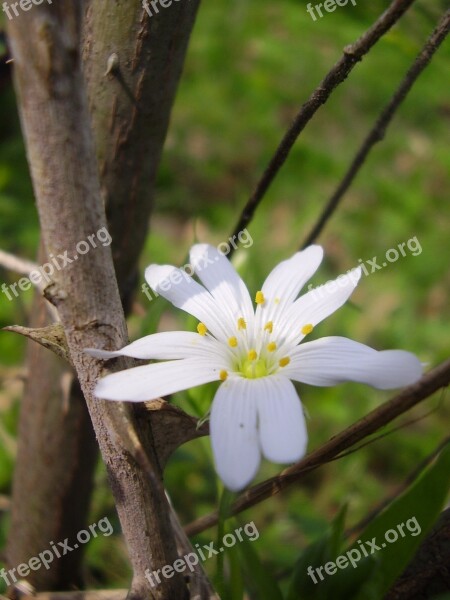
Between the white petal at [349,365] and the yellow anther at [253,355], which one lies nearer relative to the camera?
the white petal at [349,365]

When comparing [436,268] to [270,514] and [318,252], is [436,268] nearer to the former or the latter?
[270,514]

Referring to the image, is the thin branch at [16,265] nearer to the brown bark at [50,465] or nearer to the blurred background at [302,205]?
the brown bark at [50,465]

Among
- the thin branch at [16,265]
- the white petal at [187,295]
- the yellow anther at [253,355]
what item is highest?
the thin branch at [16,265]

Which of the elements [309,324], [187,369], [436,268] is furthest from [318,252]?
[436,268]

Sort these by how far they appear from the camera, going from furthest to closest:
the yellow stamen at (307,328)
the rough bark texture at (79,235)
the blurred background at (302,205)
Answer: the blurred background at (302,205) < the yellow stamen at (307,328) < the rough bark texture at (79,235)

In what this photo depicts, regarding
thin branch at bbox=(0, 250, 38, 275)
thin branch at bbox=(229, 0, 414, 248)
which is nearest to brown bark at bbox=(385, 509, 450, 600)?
thin branch at bbox=(229, 0, 414, 248)

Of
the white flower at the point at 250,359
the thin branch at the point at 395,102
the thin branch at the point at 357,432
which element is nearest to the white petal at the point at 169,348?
the white flower at the point at 250,359

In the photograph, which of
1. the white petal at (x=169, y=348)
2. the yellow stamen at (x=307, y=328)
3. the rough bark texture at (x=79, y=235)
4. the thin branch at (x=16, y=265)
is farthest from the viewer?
the thin branch at (x=16, y=265)
